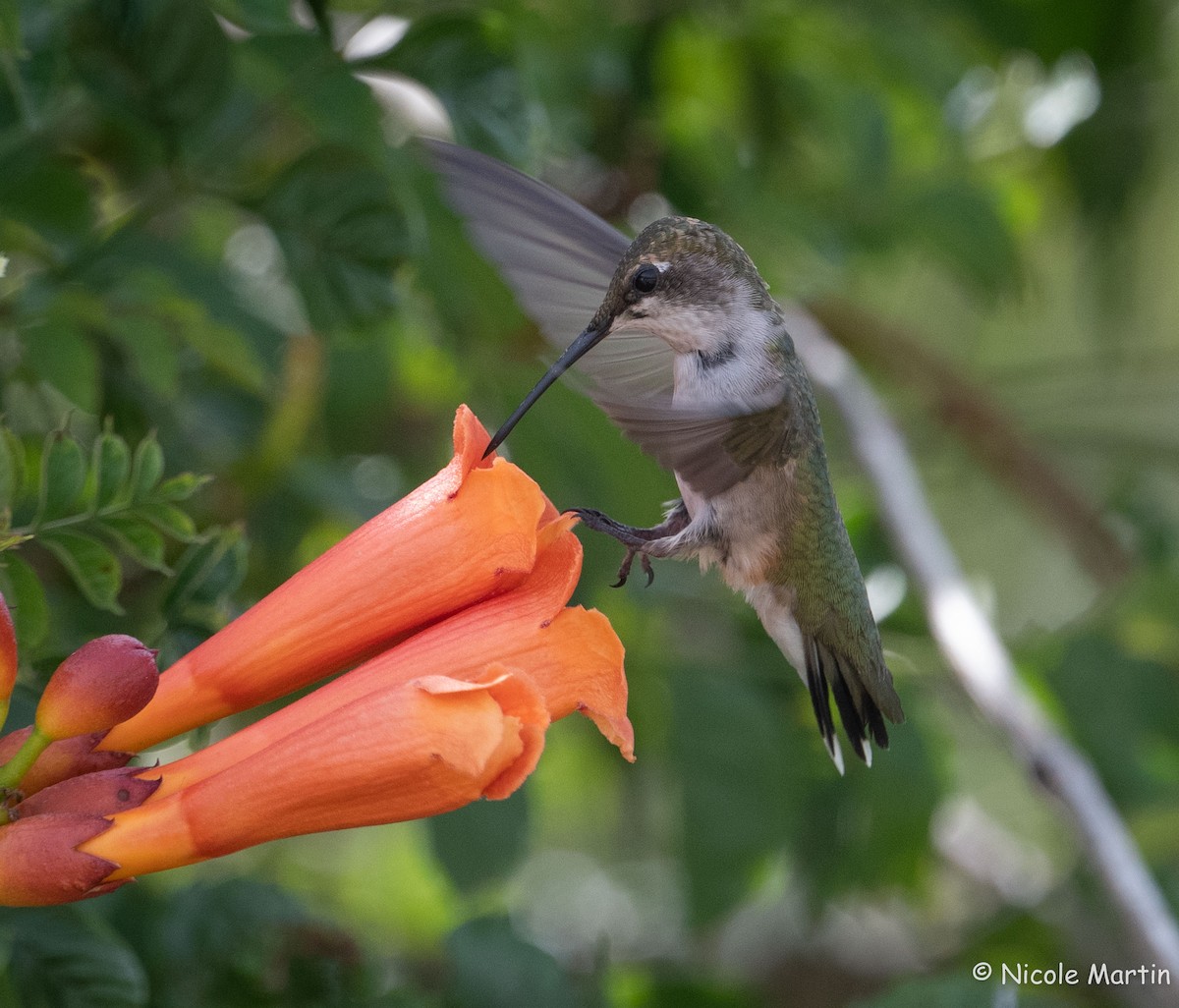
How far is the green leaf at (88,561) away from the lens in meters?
1.82

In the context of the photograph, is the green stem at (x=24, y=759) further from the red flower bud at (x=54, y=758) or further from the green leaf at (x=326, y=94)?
the green leaf at (x=326, y=94)

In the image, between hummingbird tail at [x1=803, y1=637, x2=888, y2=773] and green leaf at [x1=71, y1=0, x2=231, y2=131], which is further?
hummingbird tail at [x1=803, y1=637, x2=888, y2=773]

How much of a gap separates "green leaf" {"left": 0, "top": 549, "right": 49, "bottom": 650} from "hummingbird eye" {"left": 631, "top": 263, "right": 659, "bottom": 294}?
41.7 inches

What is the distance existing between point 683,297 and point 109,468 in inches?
41.2

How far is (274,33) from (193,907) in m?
1.61

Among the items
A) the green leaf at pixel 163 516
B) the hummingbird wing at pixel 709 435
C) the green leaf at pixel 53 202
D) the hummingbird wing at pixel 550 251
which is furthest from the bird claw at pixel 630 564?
the green leaf at pixel 53 202

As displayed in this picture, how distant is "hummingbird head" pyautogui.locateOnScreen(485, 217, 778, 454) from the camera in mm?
2314

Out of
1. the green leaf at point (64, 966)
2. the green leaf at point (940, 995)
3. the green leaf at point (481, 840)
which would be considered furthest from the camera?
the green leaf at point (481, 840)

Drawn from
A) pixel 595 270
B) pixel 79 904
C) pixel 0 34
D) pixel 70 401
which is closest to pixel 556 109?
pixel 595 270

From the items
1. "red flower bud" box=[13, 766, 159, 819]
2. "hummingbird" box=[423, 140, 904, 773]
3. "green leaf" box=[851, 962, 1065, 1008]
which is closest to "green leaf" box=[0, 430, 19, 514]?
"red flower bud" box=[13, 766, 159, 819]

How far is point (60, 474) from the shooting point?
1.81 meters

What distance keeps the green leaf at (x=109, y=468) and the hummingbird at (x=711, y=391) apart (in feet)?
2.13

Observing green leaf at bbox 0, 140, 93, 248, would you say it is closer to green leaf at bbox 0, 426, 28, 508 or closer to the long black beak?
green leaf at bbox 0, 426, 28, 508

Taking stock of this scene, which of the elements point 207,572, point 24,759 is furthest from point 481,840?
point 24,759
